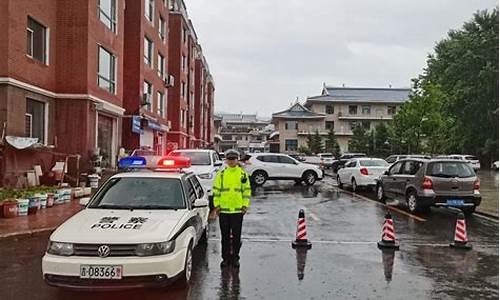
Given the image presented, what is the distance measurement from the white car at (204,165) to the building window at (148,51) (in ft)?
51.4

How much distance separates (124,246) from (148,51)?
90.1 ft

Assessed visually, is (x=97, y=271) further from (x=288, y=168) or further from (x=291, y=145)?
(x=291, y=145)

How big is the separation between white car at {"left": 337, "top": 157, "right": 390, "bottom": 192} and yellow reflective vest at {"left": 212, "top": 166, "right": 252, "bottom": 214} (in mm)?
13265

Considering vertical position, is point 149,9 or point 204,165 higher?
point 149,9

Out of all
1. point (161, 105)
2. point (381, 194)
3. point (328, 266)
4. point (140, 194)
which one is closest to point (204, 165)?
point (381, 194)

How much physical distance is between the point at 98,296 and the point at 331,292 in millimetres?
2797

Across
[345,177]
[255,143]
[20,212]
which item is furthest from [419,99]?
[255,143]

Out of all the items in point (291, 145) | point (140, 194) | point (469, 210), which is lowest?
point (469, 210)

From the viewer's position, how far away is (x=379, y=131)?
5381 centimetres

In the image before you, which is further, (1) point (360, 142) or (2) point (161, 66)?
(1) point (360, 142)

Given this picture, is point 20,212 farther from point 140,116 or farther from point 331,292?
point 140,116

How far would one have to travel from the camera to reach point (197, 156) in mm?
16141

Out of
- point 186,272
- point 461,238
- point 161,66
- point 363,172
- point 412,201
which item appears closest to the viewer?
point 186,272

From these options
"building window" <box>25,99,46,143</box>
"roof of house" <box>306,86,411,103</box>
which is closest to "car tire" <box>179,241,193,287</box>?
"building window" <box>25,99,46,143</box>
